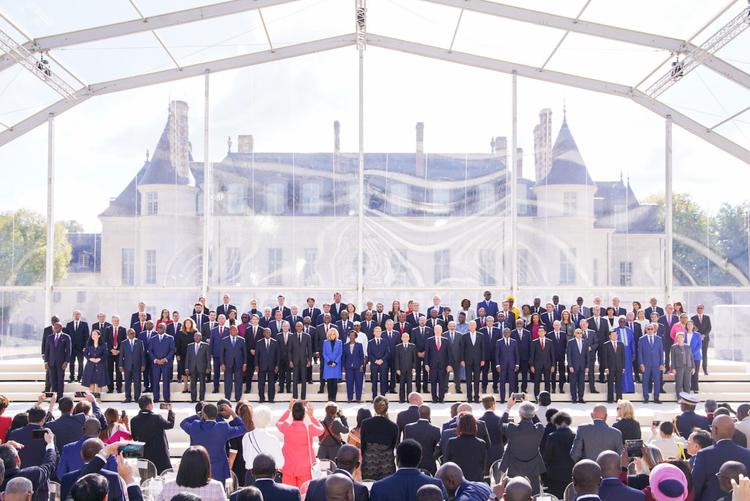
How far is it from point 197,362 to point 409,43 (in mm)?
9219

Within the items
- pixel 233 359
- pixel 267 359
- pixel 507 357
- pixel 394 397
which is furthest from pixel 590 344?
pixel 233 359

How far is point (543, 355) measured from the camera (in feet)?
48.8

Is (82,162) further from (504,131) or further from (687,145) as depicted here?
(687,145)

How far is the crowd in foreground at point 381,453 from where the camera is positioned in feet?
17.2

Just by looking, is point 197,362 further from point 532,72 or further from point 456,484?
point 532,72

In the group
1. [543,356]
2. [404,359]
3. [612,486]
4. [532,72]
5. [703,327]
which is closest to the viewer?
[612,486]

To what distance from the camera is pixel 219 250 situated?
63.8ft

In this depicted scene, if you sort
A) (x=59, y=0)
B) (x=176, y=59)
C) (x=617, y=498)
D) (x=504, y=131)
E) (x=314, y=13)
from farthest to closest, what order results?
(x=504, y=131), (x=176, y=59), (x=314, y=13), (x=59, y=0), (x=617, y=498)

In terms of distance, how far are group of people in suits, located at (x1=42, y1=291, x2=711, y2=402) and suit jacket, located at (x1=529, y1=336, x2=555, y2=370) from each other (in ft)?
0.06

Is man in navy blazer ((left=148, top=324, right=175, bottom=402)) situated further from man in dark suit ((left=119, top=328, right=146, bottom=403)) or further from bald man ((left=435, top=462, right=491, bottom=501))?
bald man ((left=435, top=462, right=491, bottom=501))

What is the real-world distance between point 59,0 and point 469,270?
421 inches

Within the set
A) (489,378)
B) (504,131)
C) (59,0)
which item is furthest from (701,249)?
(59,0)

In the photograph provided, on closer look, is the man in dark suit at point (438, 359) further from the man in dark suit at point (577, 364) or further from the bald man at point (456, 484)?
the bald man at point (456, 484)

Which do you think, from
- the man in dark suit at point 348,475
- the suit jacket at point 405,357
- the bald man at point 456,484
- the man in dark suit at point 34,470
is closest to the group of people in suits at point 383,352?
the suit jacket at point 405,357
